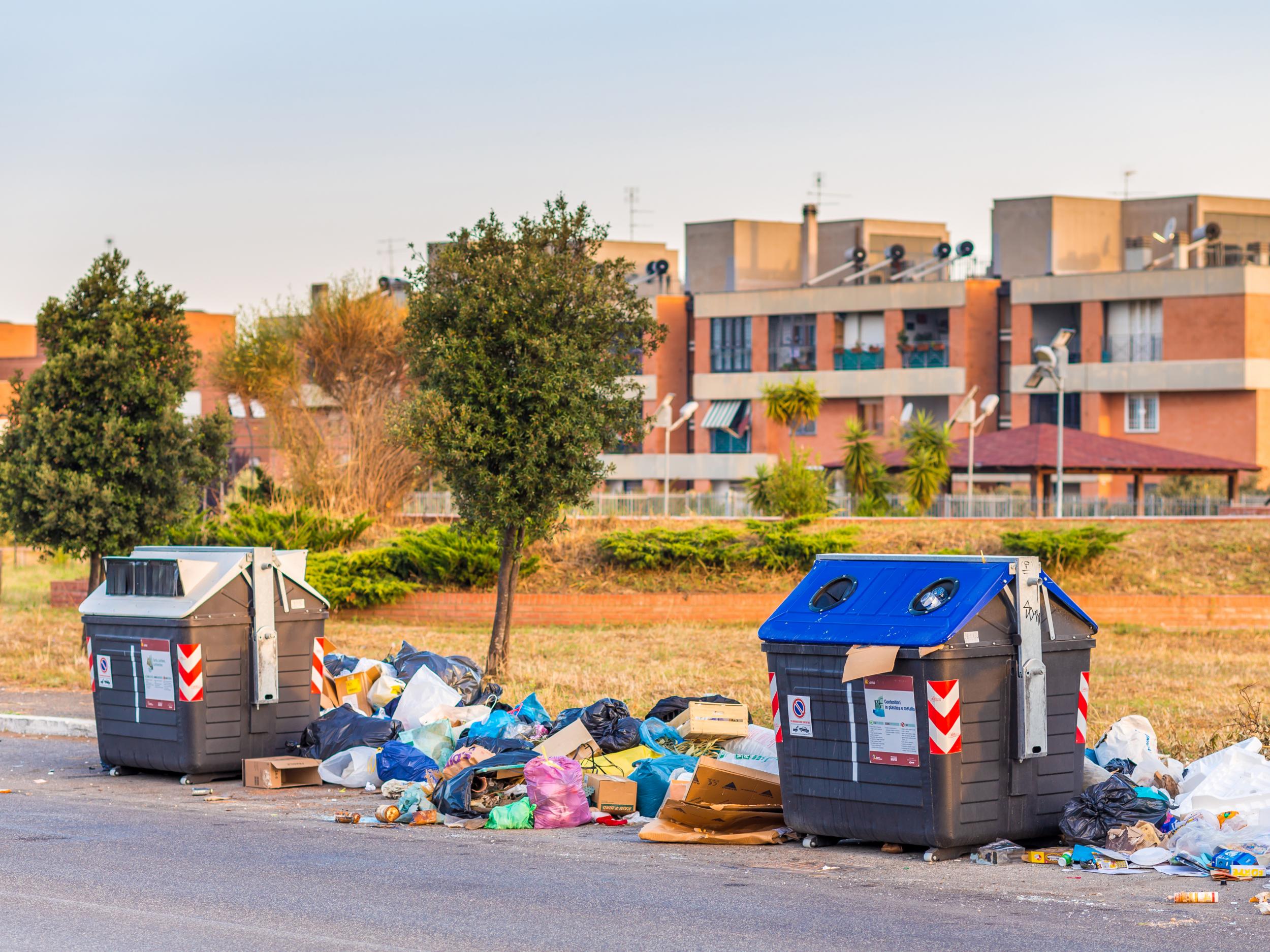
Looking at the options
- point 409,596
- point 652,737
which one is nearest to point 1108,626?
point 409,596

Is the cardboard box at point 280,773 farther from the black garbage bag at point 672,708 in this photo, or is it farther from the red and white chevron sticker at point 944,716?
the red and white chevron sticker at point 944,716

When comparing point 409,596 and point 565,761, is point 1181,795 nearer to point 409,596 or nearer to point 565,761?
point 565,761

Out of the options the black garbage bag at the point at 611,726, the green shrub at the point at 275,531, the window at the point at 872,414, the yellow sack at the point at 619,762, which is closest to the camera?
the yellow sack at the point at 619,762

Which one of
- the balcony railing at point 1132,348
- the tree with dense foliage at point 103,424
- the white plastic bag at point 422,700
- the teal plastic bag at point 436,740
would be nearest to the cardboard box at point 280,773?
the teal plastic bag at point 436,740

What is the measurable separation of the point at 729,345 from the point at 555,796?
53.1 m

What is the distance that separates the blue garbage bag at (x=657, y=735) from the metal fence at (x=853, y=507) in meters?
20.7

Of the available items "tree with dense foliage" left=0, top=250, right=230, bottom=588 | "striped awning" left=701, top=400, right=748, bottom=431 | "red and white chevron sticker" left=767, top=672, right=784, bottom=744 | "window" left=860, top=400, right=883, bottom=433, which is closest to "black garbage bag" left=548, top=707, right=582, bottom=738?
"red and white chevron sticker" left=767, top=672, right=784, bottom=744

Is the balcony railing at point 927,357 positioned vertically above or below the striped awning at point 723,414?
above

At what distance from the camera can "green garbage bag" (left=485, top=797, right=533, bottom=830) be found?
31.2 feet

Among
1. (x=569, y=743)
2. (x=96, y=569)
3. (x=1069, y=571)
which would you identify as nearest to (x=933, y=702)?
(x=569, y=743)

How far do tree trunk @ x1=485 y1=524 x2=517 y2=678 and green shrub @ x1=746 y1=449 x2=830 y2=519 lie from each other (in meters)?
14.7

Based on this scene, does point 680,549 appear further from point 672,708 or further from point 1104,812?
point 1104,812

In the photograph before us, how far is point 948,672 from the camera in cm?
795

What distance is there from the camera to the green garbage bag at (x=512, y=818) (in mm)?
9508
